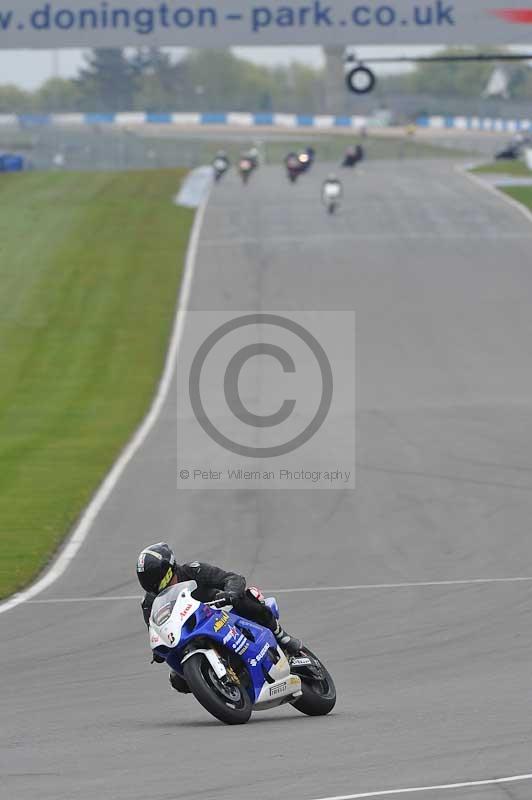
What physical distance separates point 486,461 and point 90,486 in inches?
228

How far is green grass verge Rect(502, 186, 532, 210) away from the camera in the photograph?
5329 cm

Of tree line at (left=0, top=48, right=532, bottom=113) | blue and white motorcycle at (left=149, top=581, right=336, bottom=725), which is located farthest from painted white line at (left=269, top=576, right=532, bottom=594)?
tree line at (left=0, top=48, right=532, bottom=113)

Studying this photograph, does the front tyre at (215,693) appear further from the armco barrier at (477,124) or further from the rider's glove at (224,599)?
the armco barrier at (477,124)

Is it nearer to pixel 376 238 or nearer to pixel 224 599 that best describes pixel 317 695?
pixel 224 599

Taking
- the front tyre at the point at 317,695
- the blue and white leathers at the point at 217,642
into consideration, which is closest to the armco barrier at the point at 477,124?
the front tyre at the point at 317,695

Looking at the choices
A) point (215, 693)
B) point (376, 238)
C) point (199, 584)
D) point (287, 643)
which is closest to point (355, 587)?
point (287, 643)

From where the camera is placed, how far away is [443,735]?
802 cm

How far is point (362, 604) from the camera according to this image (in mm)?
13445

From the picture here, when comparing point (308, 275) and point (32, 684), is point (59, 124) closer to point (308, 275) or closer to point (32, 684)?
point (308, 275)

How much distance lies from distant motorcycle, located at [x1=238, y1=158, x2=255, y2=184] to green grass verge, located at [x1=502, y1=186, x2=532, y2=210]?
415 inches

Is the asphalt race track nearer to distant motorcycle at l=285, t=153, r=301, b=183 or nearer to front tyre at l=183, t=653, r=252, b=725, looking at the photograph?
front tyre at l=183, t=653, r=252, b=725

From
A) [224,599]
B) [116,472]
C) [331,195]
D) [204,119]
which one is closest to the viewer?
[224,599]

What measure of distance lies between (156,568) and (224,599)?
48cm

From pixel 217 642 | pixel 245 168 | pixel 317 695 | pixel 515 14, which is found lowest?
pixel 317 695
